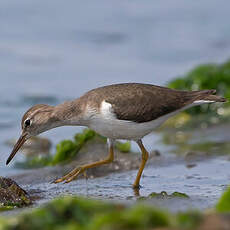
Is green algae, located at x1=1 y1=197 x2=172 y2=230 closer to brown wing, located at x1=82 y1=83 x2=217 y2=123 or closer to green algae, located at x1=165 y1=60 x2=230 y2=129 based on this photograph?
brown wing, located at x1=82 y1=83 x2=217 y2=123

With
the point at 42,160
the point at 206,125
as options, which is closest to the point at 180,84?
the point at 206,125

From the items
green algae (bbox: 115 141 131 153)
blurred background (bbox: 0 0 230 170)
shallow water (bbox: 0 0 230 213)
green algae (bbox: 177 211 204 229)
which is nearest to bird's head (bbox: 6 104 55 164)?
green algae (bbox: 115 141 131 153)

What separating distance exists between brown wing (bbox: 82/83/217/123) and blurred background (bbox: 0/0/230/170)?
150 inches

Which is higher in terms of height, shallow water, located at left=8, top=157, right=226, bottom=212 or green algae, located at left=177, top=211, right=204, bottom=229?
green algae, located at left=177, top=211, right=204, bottom=229

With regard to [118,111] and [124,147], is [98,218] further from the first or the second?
[124,147]

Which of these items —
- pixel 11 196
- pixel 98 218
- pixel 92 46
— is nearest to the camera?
pixel 98 218

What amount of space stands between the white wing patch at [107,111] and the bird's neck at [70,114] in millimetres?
278

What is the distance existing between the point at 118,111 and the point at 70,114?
2.03 feet

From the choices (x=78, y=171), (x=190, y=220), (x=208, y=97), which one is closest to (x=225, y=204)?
(x=190, y=220)

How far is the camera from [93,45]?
15.0 m

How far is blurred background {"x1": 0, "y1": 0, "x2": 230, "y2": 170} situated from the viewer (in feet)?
42.1

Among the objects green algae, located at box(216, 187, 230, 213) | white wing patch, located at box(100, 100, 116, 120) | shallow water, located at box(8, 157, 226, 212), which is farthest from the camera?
white wing patch, located at box(100, 100, 116, 120)

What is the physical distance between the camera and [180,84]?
427 inches

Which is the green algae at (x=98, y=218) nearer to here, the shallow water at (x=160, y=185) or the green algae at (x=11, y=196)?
the shallow water at (x=160, y=185)
